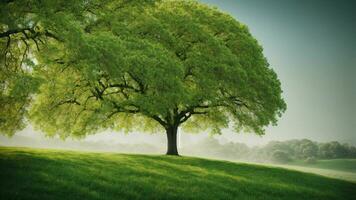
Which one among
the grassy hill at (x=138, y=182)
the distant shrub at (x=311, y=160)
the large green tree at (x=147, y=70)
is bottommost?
the grassy hill at (x=138, y=182)

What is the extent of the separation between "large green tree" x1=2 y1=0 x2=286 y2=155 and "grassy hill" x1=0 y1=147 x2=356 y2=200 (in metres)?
4.97

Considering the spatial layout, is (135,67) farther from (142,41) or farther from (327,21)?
(327,21)

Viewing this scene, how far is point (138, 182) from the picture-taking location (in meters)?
18.2

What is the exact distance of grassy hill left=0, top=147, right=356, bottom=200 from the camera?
15.2 meters

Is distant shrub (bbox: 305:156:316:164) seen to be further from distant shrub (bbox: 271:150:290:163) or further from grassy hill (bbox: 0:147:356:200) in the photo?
grassy hill (bbox: 0:147:356:200)

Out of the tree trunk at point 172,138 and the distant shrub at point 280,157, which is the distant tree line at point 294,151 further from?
the tree trunk at point 172,138

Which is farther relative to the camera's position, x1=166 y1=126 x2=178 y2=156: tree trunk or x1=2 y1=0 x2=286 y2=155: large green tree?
x1=166 y1=126 x2=178 y2=156: tree trunk

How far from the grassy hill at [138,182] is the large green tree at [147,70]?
497 cm

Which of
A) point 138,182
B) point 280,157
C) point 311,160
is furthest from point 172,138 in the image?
point 280,157

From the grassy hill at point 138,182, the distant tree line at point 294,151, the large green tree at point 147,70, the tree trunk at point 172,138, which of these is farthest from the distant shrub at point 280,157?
the grassy hill at point 138,182

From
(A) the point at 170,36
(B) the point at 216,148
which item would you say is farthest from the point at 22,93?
(B) the point at 216,148

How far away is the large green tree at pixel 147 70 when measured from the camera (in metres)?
22.5

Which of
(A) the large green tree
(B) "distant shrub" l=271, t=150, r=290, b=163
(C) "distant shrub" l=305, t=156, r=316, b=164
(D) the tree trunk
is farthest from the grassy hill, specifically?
(B) "distant shrub" l=271, t=150, r=290, b=163

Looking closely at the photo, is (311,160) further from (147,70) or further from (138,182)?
(138,182)
